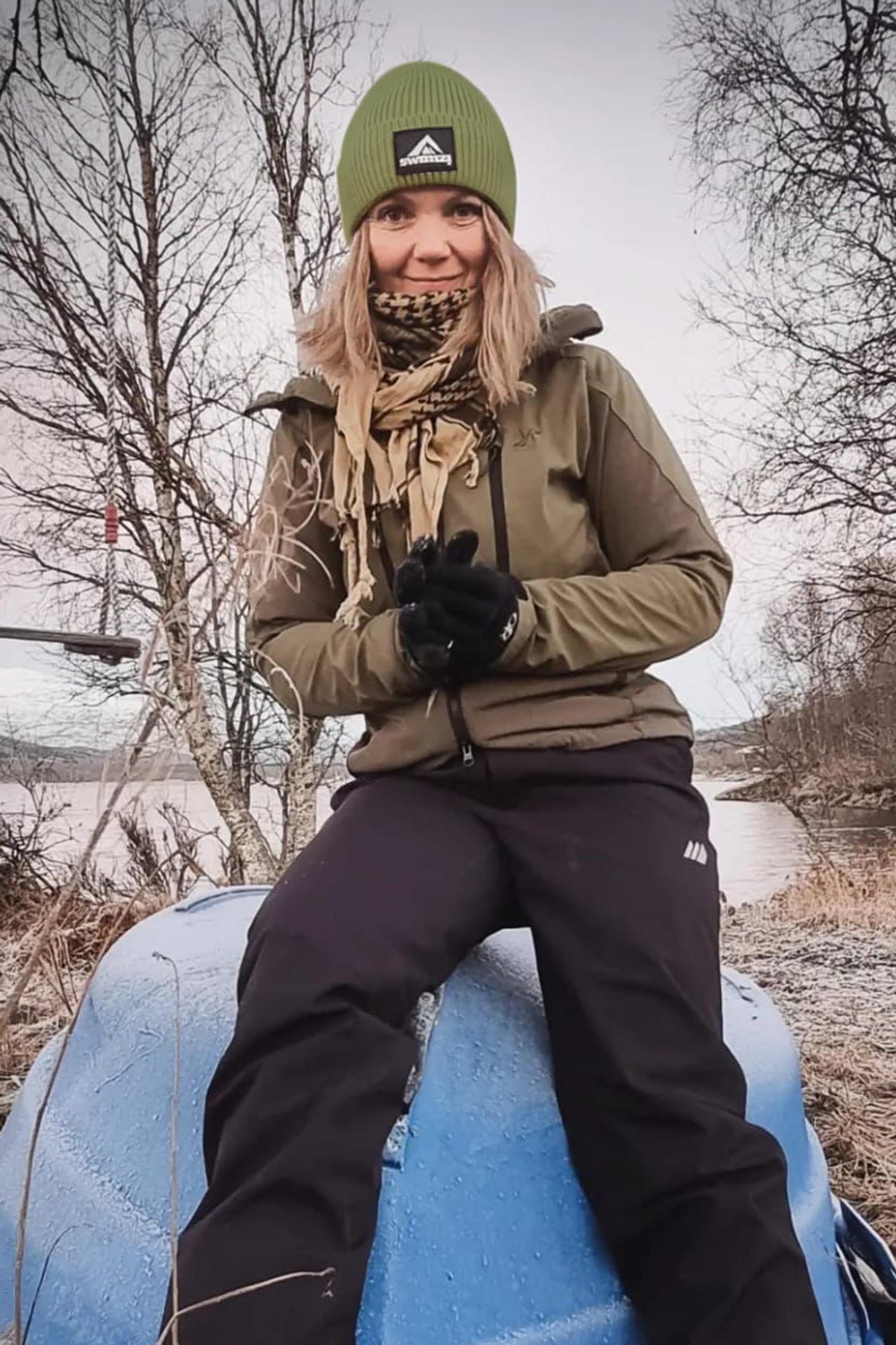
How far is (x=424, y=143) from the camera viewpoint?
1558 mm

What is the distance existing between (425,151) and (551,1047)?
1.17 m

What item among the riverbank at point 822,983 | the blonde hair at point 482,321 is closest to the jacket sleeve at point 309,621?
the blonde hair at point 482,321

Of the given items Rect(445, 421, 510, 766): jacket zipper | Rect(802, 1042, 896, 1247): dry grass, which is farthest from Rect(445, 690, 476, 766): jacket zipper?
Rect(802, 1042, 896, 1247): dry grass

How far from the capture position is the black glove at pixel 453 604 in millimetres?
1252

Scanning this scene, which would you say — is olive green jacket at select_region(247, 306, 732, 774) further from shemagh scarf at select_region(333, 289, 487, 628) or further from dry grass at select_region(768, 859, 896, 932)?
dry grass at select_region(768, 859, 896, 932)

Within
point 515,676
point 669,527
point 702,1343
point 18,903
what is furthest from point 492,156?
point 18,903

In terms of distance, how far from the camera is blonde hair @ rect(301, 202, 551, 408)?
152cm

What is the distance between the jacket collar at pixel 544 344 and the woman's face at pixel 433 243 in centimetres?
13

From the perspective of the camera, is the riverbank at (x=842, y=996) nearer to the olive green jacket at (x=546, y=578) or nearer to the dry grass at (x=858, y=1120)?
the dry grass at (x=858, y=1120)

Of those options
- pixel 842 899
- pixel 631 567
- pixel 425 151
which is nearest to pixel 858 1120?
pixel 631 567

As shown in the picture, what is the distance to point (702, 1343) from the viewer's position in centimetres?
104

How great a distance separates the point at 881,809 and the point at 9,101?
23.4 ft

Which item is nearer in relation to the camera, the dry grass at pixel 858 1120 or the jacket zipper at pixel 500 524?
the jacket zipper at pixel 500 524

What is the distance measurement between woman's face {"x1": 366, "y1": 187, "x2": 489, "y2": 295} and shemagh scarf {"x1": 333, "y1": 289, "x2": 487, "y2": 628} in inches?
1.4
